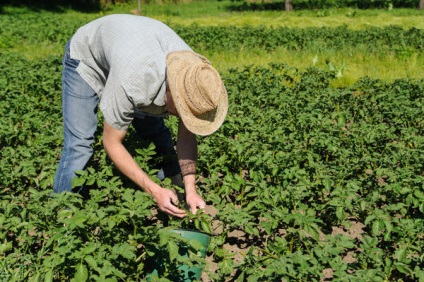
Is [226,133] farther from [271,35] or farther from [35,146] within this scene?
[271,35]

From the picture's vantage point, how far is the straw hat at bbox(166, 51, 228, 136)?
2602mm

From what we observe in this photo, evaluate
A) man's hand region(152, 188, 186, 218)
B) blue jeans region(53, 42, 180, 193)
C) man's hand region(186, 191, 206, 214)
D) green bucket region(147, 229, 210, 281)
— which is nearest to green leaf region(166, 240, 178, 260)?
green bucket region(147, 229, 210, 281)

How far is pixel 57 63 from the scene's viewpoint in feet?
29.0

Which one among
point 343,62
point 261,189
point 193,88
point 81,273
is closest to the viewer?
point 81,273

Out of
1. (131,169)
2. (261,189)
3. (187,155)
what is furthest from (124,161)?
(261,189)

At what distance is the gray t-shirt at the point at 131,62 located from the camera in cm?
277

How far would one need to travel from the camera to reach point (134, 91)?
109 inches

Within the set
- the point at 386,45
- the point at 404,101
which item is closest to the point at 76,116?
the point at 404,101

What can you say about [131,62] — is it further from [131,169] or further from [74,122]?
[74,122]

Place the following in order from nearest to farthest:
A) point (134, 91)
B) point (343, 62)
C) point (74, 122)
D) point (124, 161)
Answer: point (134, 91) → point (124, 161) → point (74, 122) → point (343, 62)

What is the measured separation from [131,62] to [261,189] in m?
1.44

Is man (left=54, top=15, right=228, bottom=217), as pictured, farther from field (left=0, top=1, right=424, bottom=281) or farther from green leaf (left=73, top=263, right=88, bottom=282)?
green leaf (left=73, top=263, right=88, bottom=282)

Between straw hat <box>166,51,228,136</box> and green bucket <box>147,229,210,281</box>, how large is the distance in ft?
1.90

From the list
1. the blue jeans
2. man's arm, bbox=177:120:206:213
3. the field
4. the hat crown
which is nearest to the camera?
the hat crown
